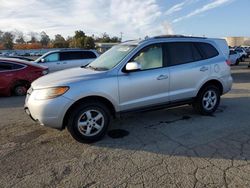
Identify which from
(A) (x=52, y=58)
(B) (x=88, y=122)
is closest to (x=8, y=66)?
(A) (x=52, y=58)

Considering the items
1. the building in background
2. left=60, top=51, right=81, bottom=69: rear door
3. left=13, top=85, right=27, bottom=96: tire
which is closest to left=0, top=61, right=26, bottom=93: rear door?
left=13, top=85, right=27, bottom=96: tire

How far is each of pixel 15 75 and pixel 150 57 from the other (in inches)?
251

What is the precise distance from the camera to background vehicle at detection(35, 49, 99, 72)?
48.8 ft

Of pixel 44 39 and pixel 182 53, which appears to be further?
pixel 44 39

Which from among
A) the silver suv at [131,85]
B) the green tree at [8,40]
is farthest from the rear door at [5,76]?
the green tree at [8,40]

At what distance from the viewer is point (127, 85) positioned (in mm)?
5328

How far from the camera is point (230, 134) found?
17.4 feet

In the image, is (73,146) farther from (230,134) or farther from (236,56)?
(236,56)

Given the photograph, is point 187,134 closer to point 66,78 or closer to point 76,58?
point 66,78

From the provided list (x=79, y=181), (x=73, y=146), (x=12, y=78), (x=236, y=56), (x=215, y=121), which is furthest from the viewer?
(x=236, y=56)

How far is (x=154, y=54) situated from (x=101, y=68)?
117 centimetres

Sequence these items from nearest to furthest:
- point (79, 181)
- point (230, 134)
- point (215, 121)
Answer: point (79, 181) → point (230, 134) → point (215, 121)

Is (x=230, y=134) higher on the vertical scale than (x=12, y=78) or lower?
lower

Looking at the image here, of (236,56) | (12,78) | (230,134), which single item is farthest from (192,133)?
(236,56)
